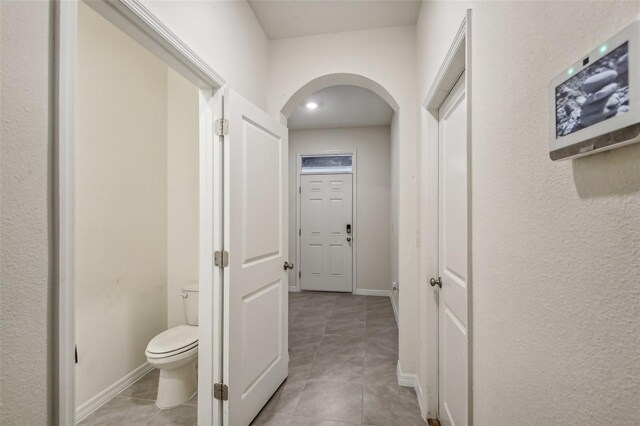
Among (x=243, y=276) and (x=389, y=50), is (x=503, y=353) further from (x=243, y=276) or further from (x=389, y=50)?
(x=389, y=50)

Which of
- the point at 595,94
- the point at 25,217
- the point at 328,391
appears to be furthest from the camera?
the point at 328,391

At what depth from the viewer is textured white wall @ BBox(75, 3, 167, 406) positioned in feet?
6.01

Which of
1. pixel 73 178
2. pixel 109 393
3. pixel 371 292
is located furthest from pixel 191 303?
pixel 371 292

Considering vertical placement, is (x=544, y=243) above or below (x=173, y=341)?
above

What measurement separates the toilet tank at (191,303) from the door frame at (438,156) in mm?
1717

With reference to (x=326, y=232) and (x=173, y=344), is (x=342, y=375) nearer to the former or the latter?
(x=173, y=344)

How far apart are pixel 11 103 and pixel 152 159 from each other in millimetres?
1810

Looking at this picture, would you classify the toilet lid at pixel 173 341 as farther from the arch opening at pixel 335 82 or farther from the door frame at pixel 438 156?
the arch opening at pixel 335 82

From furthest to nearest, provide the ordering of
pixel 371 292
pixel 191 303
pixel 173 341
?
pixel 371 292, pixel 191 303, pixel 173 341

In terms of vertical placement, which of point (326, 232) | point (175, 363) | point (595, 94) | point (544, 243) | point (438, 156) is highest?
point (438, 156)

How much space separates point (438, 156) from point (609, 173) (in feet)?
4.45

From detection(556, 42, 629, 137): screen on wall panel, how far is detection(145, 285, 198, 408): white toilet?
2164 millimetres

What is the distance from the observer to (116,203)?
80.2 inches

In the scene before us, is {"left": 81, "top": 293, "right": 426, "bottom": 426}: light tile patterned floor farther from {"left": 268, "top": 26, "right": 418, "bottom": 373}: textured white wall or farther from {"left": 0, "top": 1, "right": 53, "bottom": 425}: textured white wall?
{"left": 0, "top": 1, "right": 53, "bottom": 425}: textured white wall
